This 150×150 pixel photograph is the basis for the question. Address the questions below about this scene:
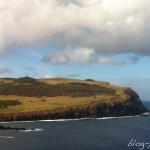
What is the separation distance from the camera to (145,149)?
429 feet

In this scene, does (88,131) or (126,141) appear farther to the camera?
(88,131)

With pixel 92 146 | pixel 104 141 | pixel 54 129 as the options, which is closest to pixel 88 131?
pixel 54 129

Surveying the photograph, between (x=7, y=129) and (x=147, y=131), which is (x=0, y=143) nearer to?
(x=7, y=129)

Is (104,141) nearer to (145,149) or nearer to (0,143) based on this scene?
(145,149)

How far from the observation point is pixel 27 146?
137m

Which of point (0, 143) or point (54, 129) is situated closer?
point (0, 143)

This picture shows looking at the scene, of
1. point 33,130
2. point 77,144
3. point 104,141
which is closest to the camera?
point 77,144

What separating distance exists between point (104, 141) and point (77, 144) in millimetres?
13284

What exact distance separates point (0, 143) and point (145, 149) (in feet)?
157

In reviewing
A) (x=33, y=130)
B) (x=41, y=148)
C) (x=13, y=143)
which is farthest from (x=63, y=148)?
(x=33, y=130)

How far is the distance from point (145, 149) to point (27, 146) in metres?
37.0

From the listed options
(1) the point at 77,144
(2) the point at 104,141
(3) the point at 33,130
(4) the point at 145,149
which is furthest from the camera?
(3) the point at 33,130

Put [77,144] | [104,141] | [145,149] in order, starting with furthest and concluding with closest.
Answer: [104,141] < [77,144] < [145,149]

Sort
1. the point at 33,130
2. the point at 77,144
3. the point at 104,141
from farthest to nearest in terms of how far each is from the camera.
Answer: the point at 33,130, the point at 104,141, the point at 77,144
